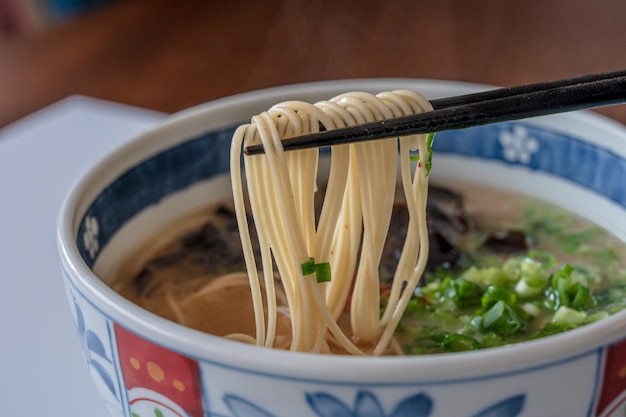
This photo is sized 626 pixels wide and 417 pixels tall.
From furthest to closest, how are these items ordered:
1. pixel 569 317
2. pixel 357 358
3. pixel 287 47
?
1. pixel 287 47
2. pixel 569 317
3. pixel 357 358

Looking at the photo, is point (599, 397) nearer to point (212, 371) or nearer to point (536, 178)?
point (212, 371)

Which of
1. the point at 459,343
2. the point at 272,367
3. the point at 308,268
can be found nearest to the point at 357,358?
the point at 272,367

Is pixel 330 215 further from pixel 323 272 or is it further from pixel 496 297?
pixel 496 297

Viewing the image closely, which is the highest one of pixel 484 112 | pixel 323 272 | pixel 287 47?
pixel 484 112

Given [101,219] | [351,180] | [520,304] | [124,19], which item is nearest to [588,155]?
[520,304]

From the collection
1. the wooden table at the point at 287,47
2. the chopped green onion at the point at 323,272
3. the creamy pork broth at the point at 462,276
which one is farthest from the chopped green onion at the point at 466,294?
the wooden table at the point at 287,47

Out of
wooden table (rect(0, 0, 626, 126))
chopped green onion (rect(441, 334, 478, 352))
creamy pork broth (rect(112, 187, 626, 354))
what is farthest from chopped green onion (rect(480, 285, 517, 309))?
wooden table (rect(0, 0, 626, 126))

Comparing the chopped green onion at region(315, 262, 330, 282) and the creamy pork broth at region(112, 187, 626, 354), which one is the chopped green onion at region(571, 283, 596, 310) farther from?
the chopped green onion at region(315, 262, 330, 282)
